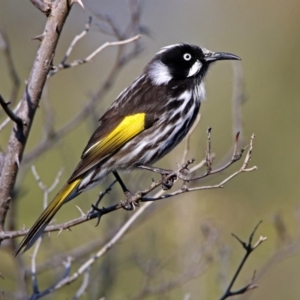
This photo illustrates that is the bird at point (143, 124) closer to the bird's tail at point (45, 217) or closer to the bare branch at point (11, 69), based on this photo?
the bird's tail at point (45, 217)

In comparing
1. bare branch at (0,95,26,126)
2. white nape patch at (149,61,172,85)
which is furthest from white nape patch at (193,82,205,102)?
bare branch at (0,95,26,126)

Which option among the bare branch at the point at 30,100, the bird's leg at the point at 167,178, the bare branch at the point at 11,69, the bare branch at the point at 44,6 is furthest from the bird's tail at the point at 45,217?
the bare branch at the point at 44,6

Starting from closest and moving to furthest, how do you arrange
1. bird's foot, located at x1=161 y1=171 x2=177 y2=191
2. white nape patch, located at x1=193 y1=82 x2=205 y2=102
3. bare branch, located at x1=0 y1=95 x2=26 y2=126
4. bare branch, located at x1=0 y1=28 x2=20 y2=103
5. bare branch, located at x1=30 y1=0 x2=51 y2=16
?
bare branch, located at x1=0 y1=95 x2=26 y2=126 → bare branch, located at x1=30 y1=0 x2=51 y2=16 → bird's foot, located at x1=161 y1=171 x2=177 y2=191 → bare branch, located at x1=0 y1=28 x2=20 y2=103 → white nape patch, located at x1=193 y1=82 x2=205 y2=102

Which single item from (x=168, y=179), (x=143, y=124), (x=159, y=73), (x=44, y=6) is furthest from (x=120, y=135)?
(x=44, y=6)

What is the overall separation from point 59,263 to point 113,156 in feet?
3.56

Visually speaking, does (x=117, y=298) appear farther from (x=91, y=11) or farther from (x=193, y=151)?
(x=91, y=11)

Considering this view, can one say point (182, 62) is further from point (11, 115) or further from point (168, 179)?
point (11, 115)

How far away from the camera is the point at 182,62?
7047 millimetres

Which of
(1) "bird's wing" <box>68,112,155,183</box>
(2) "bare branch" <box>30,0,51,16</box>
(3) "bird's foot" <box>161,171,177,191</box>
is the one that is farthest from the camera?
(1) "bird's wing" <box>68,112,155,183</box>

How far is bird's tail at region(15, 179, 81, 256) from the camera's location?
5492mm

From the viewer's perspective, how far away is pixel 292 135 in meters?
13.8

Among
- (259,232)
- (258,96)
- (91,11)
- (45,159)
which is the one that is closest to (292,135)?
(258,96)

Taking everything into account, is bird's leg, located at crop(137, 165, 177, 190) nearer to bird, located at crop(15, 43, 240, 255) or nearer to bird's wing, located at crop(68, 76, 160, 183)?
bird, located at crop(15, 43, 240, 255)

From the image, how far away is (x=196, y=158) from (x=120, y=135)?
2416 mm
